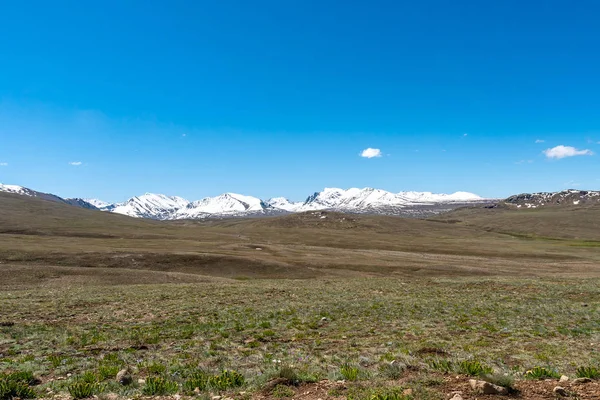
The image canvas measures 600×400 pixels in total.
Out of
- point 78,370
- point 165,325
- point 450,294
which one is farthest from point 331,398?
point 450,294

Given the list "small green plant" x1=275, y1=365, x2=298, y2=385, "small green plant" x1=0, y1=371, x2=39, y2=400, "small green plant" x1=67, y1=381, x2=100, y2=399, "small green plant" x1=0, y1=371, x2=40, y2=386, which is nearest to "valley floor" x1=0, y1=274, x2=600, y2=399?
"small green plant" x1=275, y1=365, x2=298, y2=385

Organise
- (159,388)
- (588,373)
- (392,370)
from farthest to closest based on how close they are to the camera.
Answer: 1. (392,370)
2. (588,373)
3. (159,388)

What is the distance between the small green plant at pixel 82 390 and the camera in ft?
33.2

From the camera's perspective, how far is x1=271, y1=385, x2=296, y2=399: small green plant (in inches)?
394

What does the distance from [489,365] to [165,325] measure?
17641 mm

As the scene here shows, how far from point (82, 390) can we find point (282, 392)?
5.77 meters

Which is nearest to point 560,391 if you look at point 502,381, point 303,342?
point 502,381

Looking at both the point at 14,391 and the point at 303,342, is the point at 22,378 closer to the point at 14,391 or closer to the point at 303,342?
the point at 14,391

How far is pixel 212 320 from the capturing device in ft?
76.6

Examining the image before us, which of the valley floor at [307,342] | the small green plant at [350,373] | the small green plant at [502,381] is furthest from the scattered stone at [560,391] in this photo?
the small green plant at [350,373]

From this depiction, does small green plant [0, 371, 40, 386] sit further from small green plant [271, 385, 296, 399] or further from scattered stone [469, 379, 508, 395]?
scattered stone [469, 379, 508, 395]

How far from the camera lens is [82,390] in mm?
10227

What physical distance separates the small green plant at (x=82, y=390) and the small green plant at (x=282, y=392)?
17.3 feet

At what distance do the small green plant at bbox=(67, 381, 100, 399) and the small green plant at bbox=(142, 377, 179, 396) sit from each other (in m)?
1.42
